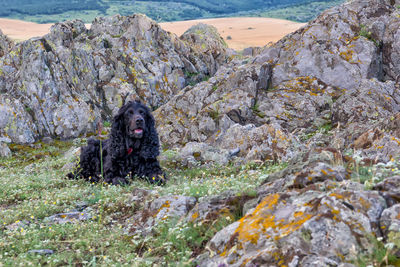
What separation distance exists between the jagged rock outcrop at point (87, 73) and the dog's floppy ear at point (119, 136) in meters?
14.9

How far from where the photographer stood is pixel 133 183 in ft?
35.0

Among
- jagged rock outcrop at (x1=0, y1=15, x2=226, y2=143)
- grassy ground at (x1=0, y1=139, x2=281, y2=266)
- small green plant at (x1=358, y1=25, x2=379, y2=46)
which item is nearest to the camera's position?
grassy ground at (x1=0, y1=139, x2=281, y2=266)

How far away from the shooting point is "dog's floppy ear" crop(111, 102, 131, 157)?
11648 mm

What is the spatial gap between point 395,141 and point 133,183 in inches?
295

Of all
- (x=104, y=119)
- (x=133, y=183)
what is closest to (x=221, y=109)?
(x=133, y=183)

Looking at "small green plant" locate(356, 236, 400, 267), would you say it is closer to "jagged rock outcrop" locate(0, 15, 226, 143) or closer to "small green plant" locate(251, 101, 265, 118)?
"small green plant" locate(251, 101, 265, 118)

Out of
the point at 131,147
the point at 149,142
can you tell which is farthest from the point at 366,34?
the point at 131,147

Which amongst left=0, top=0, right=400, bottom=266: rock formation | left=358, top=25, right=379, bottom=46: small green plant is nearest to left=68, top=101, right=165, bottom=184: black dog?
left=0, top=0, right=400, bottom=266: rock formation

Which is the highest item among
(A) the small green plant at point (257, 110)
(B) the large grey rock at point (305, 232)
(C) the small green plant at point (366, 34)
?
(C) the small green plant at point (366, 34)

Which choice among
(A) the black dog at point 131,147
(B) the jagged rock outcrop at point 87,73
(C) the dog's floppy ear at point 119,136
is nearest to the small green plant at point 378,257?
(A) the black dog at point 131,147

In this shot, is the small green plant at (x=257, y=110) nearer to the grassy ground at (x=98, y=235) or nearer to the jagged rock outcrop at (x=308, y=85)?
the jagged rock outcrop at (x=308, y=85)

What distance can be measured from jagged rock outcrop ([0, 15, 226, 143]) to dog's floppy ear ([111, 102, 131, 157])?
1491 cm

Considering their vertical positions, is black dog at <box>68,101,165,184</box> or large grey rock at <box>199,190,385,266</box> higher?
large grey rock at <box>199,190,385,266</box>

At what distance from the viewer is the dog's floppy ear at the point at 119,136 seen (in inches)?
459
